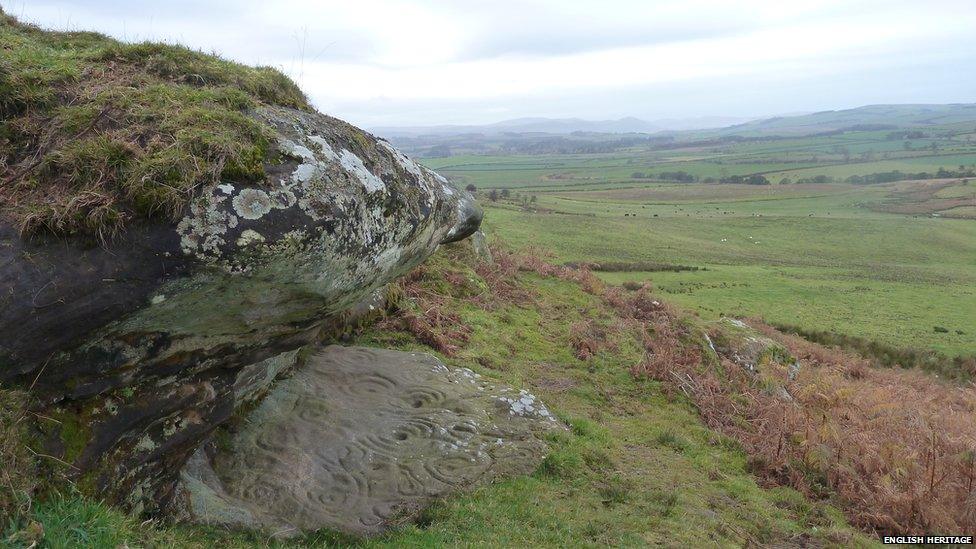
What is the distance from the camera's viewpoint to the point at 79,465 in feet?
21.9

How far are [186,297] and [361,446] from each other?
4619 millimetres

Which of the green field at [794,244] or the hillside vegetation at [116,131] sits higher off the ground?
the hillside vegetation at [116,131]

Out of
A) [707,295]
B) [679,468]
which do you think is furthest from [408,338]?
[707,295]

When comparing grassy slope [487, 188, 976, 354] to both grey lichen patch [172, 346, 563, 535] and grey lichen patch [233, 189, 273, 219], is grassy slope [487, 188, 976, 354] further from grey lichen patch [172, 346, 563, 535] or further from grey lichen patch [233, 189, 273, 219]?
grey lichen patch [233, 189, 273, 219]

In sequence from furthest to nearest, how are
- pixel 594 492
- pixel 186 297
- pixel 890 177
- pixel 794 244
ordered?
pixel 890 177 < pixel 794 244 < pixel 594 492 < pixel 186 297

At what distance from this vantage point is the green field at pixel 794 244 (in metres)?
37.2

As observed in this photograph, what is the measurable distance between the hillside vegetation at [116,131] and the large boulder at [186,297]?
0.83ft

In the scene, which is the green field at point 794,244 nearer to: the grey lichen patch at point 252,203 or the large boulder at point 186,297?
the large boulder at point 186,297

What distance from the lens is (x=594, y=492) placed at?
402 inches

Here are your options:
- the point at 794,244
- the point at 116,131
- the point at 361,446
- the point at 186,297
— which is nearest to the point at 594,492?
the point at 361,446

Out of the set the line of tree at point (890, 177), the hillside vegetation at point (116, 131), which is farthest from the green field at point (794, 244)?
the hillside vegetation at point (116, 131)

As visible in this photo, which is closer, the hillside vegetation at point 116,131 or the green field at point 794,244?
the hillside vegetation at point 116,131

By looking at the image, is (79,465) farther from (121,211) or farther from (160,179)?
(160,179)

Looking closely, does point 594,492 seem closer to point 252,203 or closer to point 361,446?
point 361,446
